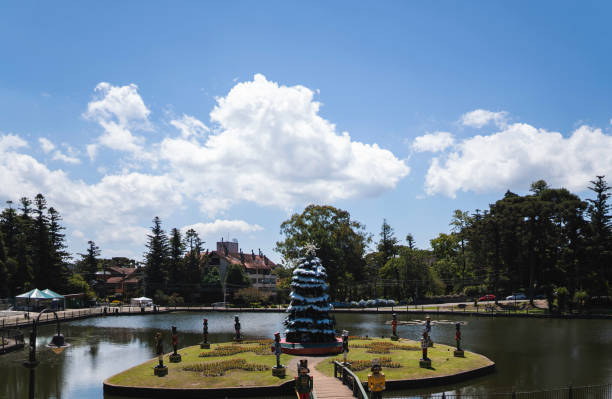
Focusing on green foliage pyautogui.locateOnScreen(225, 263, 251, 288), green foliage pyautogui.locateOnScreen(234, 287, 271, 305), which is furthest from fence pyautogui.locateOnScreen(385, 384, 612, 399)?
green foliage pyautogui.locateOnScreen(225, 263, 251, 288)

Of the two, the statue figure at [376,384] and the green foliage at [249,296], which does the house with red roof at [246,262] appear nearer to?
the green foliage at [249,296]

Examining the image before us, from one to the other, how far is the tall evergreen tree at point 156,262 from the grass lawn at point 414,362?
7582 centimetres

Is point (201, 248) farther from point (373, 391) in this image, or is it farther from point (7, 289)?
point (373, 391)

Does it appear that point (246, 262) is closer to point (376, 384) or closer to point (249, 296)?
point (249, 296)

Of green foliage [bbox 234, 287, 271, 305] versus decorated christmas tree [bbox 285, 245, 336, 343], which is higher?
decorated christmas tree [bbox 285, 245, 336, 343]

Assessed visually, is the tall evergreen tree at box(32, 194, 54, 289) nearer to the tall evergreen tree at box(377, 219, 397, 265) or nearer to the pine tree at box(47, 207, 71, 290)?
the pine tree at box(47, 207, 71, 290)

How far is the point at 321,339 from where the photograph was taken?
106 ft

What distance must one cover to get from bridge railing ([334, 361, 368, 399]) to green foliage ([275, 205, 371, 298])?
177ft

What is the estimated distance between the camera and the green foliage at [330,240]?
7900 centimetres

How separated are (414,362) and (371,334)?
62.3ft

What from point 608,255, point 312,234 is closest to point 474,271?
point 608,255

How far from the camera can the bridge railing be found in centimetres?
1889

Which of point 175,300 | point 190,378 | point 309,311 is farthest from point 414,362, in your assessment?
point 175,300

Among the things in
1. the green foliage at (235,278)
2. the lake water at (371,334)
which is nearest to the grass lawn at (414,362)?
the lake water at (371,334)
